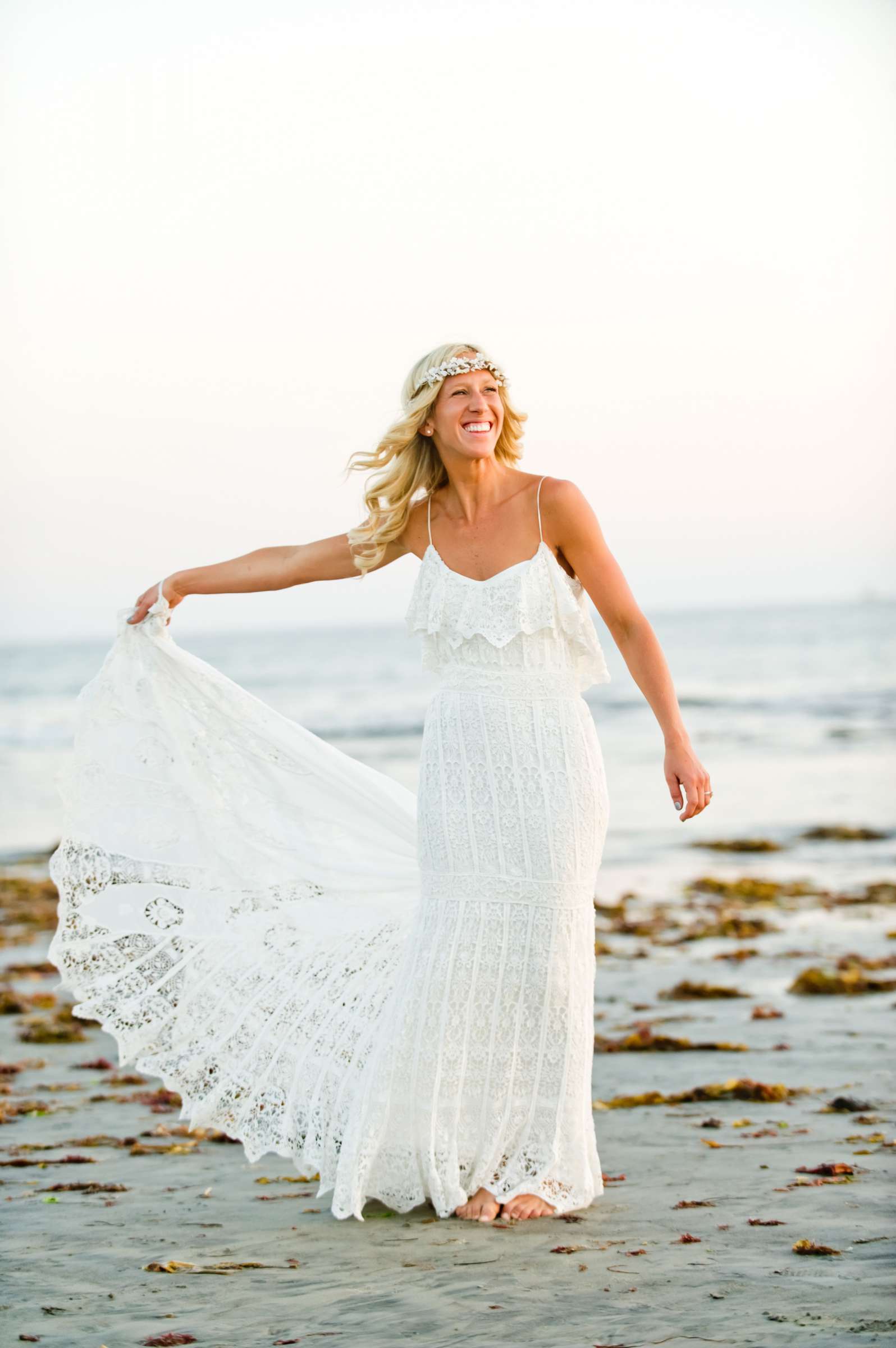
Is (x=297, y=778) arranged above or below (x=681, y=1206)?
above

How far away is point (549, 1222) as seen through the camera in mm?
4016

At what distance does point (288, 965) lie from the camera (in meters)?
4.62

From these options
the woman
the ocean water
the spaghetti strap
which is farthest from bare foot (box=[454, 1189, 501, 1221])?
the spaghetti strap

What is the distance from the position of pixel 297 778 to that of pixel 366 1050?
1.05 meters

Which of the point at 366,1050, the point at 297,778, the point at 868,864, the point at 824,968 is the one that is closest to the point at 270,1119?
the point at 366,1050

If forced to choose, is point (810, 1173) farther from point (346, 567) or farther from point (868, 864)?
point (868, 864)

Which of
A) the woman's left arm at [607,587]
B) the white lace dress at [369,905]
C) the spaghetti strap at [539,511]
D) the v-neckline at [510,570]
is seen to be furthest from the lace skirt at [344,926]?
the spaghetti strap at [539,511]

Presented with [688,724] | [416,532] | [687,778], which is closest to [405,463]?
[416,532]

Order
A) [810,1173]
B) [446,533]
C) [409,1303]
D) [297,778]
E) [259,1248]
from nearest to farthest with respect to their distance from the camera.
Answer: [409,1303]
[259,1248]
[810,1173]
[446,533]
[297,778]

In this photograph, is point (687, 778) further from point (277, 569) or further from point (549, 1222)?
point (277, 569)

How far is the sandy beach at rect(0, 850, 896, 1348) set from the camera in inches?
125

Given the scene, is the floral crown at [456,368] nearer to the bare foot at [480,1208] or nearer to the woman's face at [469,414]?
the woman's face at [469,414]

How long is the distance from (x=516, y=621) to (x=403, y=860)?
104cm

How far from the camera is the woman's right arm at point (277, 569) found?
4699mm
